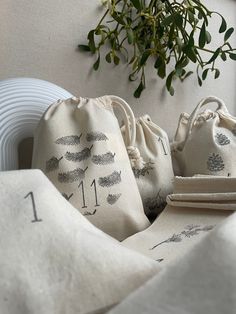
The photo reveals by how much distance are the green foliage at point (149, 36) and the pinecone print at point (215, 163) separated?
229mm

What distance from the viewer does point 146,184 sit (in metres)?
0.64

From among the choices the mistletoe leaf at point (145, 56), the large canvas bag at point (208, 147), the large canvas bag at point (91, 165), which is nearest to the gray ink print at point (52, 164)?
the large canvas bag at point (91, 165)

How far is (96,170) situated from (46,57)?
0.38 m

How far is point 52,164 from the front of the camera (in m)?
0.55

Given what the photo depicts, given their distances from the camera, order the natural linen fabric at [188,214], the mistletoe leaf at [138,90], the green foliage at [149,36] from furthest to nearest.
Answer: the mistletoe leaf at [138,90]
the green foliage at [149,36]
the natural linen fabric at [188,214]

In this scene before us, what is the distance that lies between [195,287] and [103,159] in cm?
33

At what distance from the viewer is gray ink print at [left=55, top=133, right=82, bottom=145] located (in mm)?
563

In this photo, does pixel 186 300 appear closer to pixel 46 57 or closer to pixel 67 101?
pixel 67 101

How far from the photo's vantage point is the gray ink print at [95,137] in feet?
1.86

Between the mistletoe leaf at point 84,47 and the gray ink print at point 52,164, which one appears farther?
the mistletoe leaf at point 84,47

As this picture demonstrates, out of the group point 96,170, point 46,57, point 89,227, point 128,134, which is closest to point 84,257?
point 89,227

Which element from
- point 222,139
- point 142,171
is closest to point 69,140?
point 142,171

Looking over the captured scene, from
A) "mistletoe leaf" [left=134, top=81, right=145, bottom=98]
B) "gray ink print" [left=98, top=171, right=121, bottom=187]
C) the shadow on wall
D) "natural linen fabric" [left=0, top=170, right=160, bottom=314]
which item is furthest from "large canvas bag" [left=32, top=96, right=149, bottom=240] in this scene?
"mistletoe leaf" [left=134, top=81, right=145, bottom=98]

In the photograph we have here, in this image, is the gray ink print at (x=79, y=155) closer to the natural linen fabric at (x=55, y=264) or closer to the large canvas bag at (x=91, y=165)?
the large canvas bag at (x=91, y=165)
